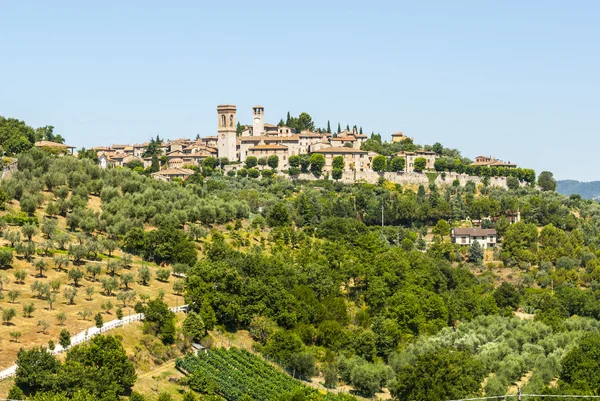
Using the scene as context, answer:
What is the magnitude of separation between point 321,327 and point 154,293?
37.1 ft

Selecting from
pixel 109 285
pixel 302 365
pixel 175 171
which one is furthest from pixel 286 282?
Answer: pixel 175 171

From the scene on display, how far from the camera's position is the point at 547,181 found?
130 metres

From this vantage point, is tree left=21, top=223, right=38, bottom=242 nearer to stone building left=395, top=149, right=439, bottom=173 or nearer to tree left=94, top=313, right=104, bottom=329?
tree left=94, top=313, right=104, bottom=329

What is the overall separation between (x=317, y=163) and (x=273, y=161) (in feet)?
21.1

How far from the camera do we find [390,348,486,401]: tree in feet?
145

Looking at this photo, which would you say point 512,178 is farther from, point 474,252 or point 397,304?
point 397,304

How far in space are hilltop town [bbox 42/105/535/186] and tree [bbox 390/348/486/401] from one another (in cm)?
6977

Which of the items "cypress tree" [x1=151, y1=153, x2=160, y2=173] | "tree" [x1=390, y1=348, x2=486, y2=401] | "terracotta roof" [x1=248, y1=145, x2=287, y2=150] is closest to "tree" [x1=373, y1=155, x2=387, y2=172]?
"terracotta roof" [x1=248, y1=145, x2=287, y2=150]

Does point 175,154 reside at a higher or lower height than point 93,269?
higher

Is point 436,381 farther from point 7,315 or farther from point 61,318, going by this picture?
point 7,315

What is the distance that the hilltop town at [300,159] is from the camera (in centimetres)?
12106

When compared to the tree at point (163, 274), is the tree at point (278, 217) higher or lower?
higher

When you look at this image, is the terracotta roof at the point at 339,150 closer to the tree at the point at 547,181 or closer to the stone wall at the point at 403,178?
the stone wall at the point at 403,178

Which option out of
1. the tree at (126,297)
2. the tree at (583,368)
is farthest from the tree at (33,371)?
the tree at (583,368)
